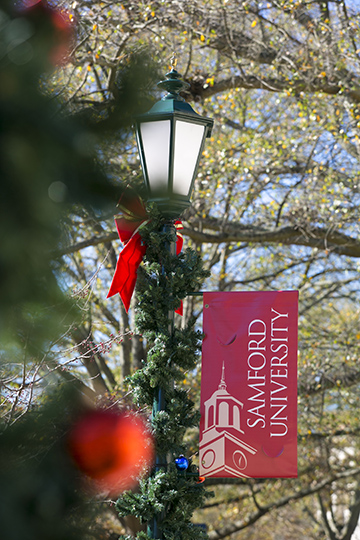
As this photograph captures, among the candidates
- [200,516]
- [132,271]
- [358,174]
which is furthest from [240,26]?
[200,516]

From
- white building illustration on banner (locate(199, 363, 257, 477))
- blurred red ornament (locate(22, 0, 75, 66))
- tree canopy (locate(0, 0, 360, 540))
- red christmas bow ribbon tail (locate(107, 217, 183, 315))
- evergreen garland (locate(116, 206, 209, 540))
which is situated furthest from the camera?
tree canopy (locate(0, 0, 360, 540))

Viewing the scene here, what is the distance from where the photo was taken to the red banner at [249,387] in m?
3.74

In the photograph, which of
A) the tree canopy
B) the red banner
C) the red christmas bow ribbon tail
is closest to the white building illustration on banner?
the red banner

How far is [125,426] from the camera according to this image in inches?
39.9

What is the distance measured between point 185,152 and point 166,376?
1244mm

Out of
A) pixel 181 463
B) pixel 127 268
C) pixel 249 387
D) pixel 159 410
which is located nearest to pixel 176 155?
pixel 127 268

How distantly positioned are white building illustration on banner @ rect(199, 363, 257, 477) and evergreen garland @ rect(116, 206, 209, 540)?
1.09ft

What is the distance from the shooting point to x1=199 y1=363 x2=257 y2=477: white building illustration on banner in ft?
12.2

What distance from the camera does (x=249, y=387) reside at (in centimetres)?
376

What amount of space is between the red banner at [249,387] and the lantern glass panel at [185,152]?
3.05 ft

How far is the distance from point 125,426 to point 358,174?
29.8 ft

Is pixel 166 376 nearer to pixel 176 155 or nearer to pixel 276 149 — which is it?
pixel 176 155

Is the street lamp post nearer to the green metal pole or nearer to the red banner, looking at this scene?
the green metal pole

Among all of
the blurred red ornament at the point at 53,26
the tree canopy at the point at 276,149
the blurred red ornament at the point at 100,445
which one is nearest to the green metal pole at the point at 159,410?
the blurred red ornament at the point at 100,445
